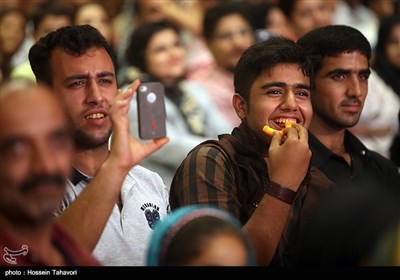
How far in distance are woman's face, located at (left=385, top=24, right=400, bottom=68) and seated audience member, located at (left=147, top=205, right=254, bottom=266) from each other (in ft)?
10.8

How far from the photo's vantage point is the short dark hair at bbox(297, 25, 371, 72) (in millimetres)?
3027

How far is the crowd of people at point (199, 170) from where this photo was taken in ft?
5.36

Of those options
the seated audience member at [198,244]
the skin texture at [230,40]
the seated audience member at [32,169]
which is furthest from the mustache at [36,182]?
the skin texture at [230,40]

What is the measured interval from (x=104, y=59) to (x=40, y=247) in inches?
32.8

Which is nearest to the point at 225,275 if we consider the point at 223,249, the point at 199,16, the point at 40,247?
the point at 223,249

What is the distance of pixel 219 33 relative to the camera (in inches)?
198

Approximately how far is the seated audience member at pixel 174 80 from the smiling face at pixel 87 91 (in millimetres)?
1829

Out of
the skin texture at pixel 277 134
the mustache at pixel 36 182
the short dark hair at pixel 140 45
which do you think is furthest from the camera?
the short dark hair at pixel 140 45

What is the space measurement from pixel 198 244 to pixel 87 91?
2.39ft

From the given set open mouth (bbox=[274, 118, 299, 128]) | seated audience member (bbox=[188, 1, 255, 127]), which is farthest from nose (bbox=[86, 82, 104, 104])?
seated audience member (bbox=[188, 1, 255, 127])

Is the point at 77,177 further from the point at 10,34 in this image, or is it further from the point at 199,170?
the point at 10,34

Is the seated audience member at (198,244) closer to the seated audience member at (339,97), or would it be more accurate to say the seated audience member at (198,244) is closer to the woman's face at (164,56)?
the seated audience member at (339,97)

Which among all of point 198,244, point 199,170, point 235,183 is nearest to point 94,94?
point 199,170

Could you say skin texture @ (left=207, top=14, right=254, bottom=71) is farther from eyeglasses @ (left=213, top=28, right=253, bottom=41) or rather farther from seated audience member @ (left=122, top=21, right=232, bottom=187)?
seated audience member @ (left=122, top=21, right=232, bottom=187)
